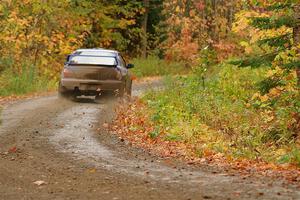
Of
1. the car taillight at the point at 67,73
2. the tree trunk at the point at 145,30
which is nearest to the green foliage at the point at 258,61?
Result: the car taillight at the point at 67,73

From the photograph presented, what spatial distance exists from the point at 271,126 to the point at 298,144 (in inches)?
74.9

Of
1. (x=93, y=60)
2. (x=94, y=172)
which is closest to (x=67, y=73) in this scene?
(x=93, y=60)

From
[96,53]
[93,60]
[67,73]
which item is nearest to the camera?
[67,73]

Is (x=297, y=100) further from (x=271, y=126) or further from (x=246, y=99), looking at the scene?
(x=246, y=99)

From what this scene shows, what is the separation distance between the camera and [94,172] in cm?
1013

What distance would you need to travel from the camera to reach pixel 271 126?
14859 mm

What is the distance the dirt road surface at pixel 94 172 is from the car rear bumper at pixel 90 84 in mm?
4196

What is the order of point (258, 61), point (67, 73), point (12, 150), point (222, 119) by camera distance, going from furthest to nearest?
point (67, 73)
point (222, 119)
point (258, 61)
point (12, 150)

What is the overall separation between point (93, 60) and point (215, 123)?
650cm

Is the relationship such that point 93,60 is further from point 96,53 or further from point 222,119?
point 222,119

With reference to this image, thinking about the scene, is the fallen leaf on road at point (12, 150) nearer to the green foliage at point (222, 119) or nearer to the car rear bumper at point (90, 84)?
the green foliage at point (222, 119)

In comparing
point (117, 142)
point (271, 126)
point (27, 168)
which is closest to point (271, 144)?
point (271, 126)

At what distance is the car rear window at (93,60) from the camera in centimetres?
2052

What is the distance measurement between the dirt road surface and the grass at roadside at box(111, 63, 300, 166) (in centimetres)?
123
